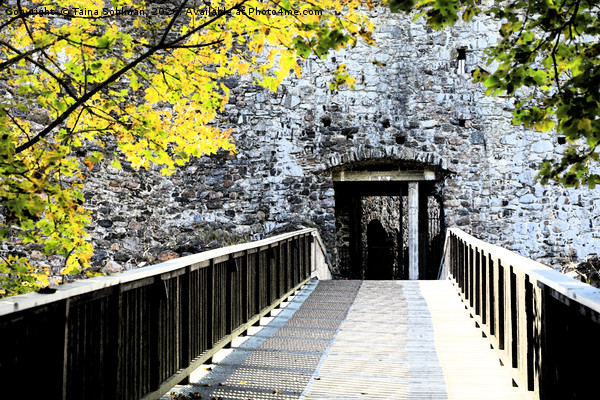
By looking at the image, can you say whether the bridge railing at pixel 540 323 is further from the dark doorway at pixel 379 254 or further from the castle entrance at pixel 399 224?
the dark doorway at pixel 379 254

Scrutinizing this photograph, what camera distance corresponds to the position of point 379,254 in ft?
Result: 56.7

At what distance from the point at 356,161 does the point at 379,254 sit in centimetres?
696

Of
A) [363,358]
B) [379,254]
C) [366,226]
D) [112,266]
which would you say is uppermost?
[366,226]

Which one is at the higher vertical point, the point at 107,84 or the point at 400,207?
the point at 107,84

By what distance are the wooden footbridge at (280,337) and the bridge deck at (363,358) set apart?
2 centimetres

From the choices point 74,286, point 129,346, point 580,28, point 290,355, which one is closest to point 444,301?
point 290,355

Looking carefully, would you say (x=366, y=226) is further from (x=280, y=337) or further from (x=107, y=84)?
(x=107, y=84)

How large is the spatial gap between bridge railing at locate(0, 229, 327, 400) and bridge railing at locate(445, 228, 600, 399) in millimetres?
2030

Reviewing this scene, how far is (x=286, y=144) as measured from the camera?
11.0m

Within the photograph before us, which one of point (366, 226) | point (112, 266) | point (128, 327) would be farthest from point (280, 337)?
point (366, 226)

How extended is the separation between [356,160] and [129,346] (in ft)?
27.5

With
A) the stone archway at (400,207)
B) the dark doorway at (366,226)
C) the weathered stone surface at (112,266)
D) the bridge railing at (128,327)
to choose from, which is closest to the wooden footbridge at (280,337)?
the bridge railing at (128,327)

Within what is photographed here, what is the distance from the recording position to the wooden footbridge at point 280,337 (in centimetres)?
219

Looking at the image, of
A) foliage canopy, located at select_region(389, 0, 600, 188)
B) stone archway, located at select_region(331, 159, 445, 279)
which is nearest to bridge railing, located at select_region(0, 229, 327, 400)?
foliage canopy, located at select_region(389, 0, 600, 188)
